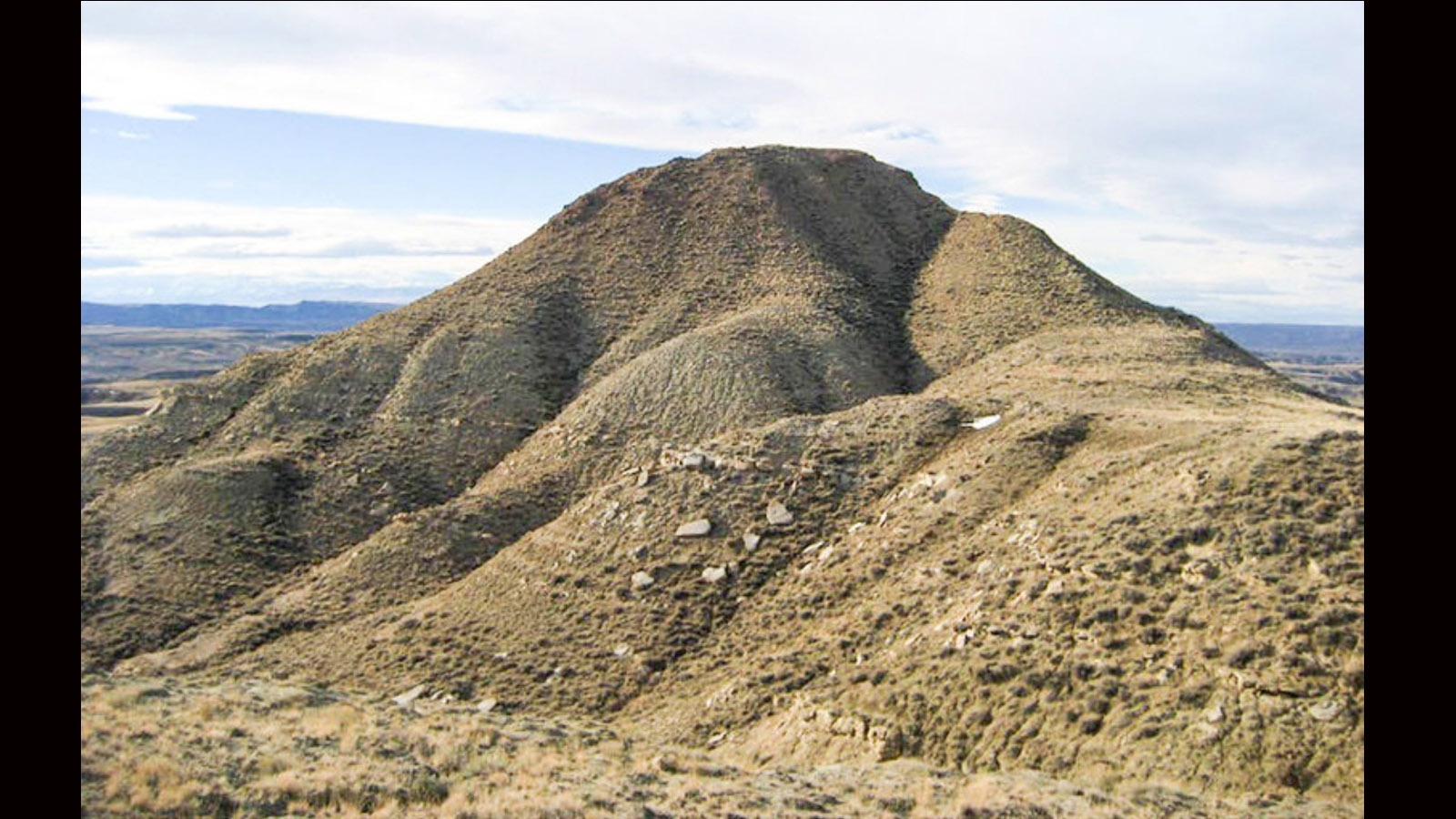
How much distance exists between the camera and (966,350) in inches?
1741

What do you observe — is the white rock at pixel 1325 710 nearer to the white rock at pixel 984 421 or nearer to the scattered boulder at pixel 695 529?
the white rock at pixel 984 421

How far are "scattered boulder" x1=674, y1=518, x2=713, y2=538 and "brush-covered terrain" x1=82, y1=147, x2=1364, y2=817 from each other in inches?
3.3

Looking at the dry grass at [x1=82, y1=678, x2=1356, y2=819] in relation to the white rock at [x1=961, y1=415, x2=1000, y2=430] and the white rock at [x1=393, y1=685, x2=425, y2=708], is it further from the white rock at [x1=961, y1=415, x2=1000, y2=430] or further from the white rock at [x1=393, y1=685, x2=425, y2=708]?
the white rock at [x1=961, y1=415, x2=1000, y2=430]

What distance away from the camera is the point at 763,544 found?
2664cm

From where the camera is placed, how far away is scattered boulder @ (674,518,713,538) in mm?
27469

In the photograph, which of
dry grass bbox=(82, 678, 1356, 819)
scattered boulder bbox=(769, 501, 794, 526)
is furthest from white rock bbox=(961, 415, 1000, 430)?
dry grass bbox=(82, 678, 1356, 819)

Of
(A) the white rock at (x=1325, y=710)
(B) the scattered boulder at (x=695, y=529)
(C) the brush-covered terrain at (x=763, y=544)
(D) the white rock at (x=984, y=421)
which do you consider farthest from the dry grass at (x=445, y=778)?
(D) the white rock at (x=984, y=421)

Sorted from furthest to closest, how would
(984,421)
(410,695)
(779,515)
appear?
(984,421), (779,515), (410,695)

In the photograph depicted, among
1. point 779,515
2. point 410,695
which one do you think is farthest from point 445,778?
point 779,515

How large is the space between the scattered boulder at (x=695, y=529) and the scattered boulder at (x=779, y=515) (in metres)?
1.78

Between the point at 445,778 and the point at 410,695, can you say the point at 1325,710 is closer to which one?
the point at 445,778

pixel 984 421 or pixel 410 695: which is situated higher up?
pixel 984 421

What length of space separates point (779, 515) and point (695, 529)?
245cm
